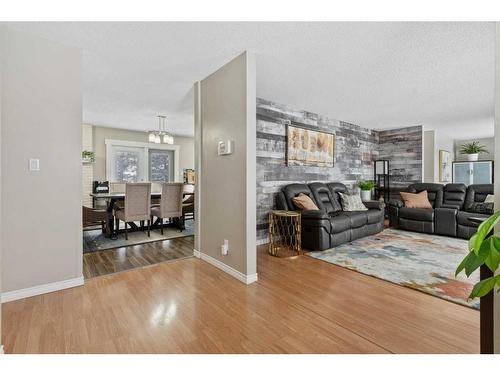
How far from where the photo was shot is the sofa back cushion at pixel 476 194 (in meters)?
4.61

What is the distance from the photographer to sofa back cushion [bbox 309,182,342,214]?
14.6 feet

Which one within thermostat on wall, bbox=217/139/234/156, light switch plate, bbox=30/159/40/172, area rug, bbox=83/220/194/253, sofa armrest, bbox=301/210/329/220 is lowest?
area rug, bbox=83/220/194/253

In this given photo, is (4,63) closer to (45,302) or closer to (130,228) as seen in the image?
(45,302)

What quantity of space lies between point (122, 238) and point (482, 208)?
6187 millimetres

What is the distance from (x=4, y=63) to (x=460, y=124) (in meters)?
8.01

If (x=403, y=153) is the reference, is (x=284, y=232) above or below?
below

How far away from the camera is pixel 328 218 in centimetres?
362

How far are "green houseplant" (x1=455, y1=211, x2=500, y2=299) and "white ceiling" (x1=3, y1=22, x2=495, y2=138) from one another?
1.96 m

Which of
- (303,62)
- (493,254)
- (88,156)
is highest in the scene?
(303,62)

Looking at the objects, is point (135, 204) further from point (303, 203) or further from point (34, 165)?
point (303, 203)

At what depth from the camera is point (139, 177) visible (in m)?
6.96

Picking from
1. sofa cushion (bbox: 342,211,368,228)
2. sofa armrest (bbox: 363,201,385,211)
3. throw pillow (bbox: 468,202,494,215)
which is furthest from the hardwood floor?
throw pillow (bbox: 468,202,494,215)

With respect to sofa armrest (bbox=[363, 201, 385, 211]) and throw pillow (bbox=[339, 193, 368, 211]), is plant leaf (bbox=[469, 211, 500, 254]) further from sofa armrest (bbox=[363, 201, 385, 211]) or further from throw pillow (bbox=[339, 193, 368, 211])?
sofa armrest (bbox=[363, 201, 385, 211])

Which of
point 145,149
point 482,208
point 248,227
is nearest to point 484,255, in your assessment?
point 248,227
